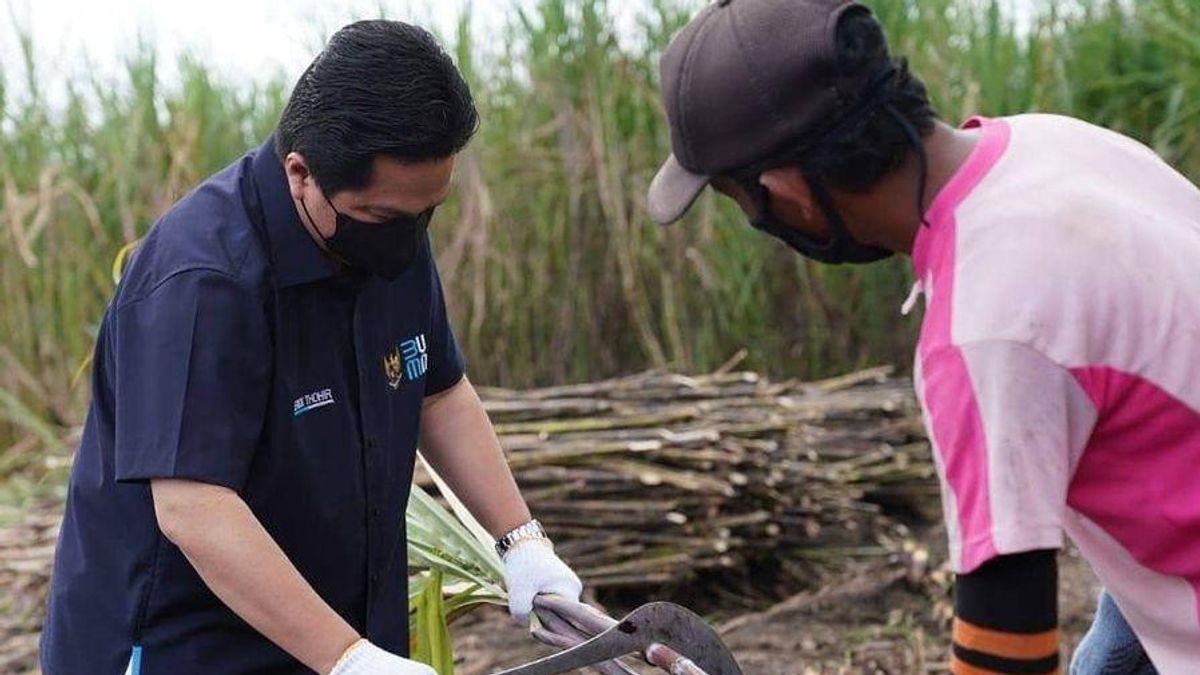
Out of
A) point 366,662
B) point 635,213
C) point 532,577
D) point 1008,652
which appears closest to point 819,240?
point 1008,652

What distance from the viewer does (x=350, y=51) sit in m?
2.07

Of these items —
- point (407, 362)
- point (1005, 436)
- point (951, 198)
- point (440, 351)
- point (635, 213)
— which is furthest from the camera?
point (635, 213)

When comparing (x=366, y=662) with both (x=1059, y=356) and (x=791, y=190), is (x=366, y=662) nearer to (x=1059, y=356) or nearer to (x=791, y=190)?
(x=791, y=190)

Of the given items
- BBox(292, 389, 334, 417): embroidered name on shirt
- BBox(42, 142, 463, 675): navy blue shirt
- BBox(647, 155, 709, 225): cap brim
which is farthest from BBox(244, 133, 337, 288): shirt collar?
BBox(647, 155, 709, 225): cap brim

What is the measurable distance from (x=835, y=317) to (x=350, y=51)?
390cm

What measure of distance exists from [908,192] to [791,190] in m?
0.14

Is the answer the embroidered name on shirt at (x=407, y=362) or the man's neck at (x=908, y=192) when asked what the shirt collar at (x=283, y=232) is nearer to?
the embroidered name on shirt at (x=407, y=362)

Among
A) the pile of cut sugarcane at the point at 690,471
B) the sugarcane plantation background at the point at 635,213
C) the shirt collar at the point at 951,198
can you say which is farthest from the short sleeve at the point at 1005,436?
the sugarcane plantation background at the point at 635,213

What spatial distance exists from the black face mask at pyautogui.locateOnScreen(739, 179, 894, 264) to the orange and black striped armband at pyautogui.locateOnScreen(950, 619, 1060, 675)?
0.48 meters

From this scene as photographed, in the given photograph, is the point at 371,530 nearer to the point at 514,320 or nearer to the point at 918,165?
the point at 918,165

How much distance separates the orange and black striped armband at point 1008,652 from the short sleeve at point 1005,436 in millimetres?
83

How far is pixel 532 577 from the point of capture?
2617mm

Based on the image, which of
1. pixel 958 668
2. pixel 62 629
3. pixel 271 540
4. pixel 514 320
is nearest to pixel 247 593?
pixel 271 540

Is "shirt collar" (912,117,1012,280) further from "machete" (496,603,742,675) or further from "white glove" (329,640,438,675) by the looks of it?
"white glove" (329,640,438,675)
